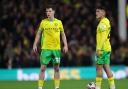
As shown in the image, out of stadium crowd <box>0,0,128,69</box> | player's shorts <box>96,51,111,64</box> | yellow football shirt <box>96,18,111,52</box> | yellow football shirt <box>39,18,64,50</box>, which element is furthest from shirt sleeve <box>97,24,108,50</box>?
stadium crowd <box>0,0,128,69</box>

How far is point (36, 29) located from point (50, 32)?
9.89 m

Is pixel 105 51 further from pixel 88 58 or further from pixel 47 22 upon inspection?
pixel 88 58

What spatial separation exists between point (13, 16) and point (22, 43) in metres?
1.59

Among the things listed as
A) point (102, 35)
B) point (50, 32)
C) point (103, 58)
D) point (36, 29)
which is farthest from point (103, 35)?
point (36, 29)

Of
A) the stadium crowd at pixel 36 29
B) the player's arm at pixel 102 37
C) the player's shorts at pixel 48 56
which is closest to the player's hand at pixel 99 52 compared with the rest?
the player's arm at pixel 102 37

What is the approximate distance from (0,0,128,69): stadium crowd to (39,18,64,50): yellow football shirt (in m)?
8.16

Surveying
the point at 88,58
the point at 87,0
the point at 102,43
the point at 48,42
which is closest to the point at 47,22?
the point at 48,42

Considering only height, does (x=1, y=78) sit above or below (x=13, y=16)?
below

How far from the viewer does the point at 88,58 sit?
2377 cm

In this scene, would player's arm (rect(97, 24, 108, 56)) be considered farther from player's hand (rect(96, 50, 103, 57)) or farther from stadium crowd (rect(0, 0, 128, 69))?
stadium crowd (rect(0, 0, 128, 69))

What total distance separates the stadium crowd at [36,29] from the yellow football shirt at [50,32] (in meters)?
8.16

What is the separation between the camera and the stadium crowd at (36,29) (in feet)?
75.7

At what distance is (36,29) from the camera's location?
2412cm

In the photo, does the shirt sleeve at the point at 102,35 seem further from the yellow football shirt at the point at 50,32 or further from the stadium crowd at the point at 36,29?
the stadium crowd at the point at 36,29
